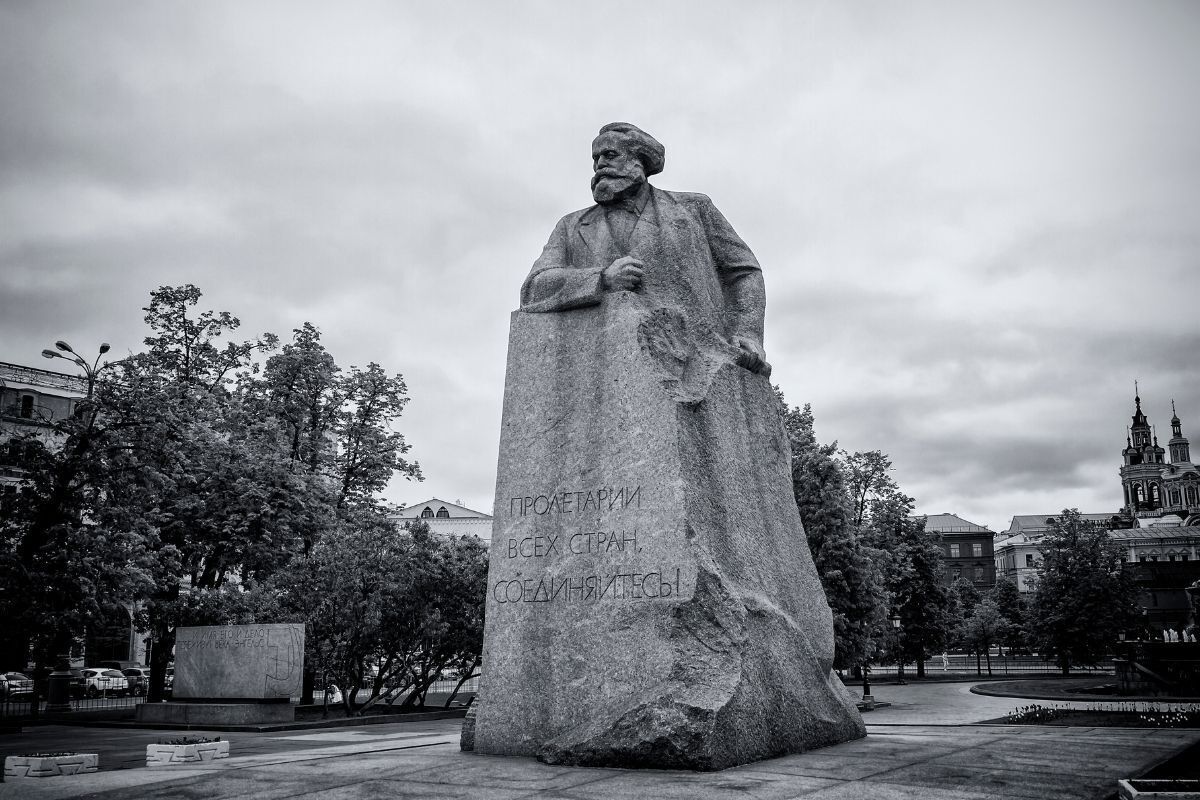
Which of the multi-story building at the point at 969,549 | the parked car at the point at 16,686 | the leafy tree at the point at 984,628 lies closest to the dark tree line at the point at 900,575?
the leafy tree at the point at 984,628

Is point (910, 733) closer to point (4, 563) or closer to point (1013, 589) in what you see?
point (4, 563)

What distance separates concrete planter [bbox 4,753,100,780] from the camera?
784cm

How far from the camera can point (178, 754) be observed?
870cm

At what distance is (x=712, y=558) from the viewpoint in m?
7.66

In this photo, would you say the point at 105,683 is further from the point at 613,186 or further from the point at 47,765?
the point at 613,186

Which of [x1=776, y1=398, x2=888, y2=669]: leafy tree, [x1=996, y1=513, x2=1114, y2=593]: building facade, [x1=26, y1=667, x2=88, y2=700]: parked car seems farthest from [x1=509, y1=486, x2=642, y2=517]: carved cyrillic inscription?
[x1=996, y1=513, x2=1114, y2=593]: building facade

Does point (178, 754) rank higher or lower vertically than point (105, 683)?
higher

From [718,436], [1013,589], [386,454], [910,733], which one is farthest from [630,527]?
[1013,589]

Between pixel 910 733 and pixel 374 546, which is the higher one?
pixel 374 546

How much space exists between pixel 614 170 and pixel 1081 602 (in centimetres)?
3976

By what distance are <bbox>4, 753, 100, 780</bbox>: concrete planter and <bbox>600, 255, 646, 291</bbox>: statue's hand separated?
6.22m

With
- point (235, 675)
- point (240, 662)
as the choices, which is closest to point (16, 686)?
point (235, 675)

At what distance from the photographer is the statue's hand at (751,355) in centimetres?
927

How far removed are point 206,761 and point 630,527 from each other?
473 centimetres
